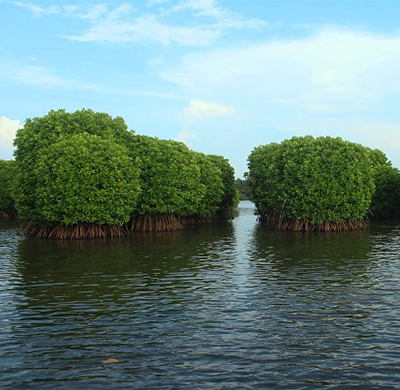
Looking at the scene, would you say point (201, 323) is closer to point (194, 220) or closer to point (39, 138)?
point (39, 138)

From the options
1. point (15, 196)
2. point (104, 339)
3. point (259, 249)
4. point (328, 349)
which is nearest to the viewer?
A: point (328, 349)

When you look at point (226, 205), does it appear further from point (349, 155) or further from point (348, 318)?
point (348, 318)

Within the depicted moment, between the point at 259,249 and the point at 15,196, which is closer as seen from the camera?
the point at 259,249

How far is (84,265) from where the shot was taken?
2694 cm

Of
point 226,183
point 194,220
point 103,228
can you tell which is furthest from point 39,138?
point 226,183

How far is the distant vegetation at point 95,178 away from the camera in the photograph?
1670 inches

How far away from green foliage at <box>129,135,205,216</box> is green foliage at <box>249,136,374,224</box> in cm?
1068

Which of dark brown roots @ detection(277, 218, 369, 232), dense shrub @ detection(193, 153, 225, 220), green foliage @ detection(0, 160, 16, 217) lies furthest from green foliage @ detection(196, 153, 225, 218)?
green foliage @ detection(0, 160, 16, 217)

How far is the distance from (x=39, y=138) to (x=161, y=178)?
1379cm

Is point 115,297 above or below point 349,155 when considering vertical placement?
below

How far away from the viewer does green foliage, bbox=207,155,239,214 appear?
257 feet

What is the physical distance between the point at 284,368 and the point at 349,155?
42.1m

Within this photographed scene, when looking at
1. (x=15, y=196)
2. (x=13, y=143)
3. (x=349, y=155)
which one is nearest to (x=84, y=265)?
(x=15, y=196)

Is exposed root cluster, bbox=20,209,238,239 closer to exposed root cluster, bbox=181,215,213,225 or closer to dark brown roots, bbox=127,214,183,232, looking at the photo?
dark brown roots, bbox=127,214,183,232
